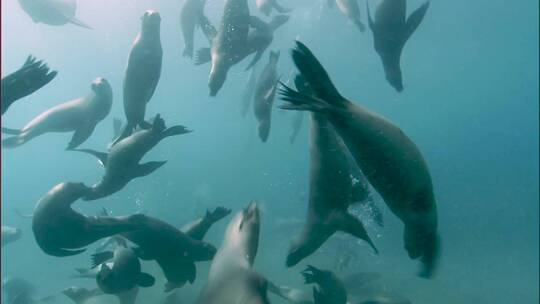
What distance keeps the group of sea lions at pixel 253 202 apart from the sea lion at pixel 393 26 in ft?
0.04

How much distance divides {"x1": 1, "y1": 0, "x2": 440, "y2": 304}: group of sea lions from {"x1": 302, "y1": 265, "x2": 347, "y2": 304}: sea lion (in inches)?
0.5

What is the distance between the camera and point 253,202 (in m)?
3.89

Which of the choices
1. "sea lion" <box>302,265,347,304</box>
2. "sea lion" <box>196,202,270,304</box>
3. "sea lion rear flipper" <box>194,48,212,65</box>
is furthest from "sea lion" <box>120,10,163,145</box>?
"sea lion" <box>302,265,347,304</box>

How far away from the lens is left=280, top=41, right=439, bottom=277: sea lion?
8.07ft

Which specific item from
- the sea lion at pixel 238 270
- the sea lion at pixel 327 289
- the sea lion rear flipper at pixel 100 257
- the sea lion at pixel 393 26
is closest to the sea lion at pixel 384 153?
the sea lion at pixel 238 270

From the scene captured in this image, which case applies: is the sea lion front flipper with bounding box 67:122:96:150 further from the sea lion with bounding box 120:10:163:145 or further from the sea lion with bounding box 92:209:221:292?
the sea lion with bounding box 92:209:221:292

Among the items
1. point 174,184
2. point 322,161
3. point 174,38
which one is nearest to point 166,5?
point 174,38

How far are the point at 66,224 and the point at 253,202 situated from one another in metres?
2.08

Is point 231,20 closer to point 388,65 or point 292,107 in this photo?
point 388,65

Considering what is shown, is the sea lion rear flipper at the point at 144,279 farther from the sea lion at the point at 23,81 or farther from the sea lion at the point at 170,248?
the sea lion at the point at 23,81

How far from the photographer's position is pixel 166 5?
32688 millimetres

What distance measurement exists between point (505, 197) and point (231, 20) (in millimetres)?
35271

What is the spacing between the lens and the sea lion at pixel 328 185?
3.44 m

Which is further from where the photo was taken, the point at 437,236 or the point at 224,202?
the point at 224,202
